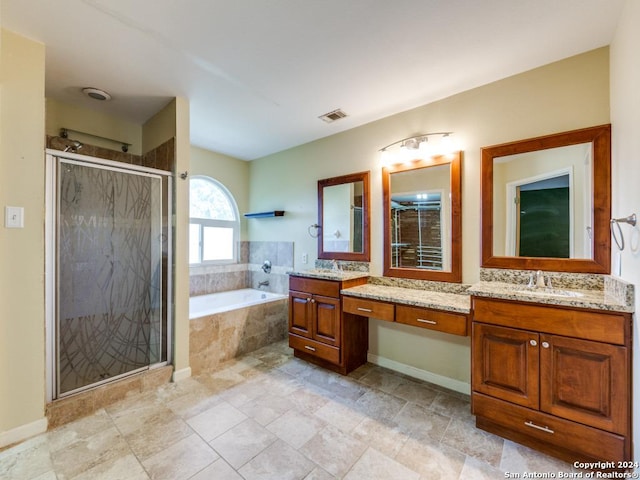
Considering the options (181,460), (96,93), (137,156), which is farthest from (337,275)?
(96,93)

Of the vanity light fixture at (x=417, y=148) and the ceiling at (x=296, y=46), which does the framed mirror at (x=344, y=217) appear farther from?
the ceiling at (x=296, y=46)

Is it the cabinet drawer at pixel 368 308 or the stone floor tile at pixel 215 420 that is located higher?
the cabinet drawer at pixel 368 308

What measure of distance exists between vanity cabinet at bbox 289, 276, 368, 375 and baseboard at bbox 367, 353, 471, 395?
0.15m

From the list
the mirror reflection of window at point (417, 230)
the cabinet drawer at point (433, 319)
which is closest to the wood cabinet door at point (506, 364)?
the cabinet drawer at point (433, 319)

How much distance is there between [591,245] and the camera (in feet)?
5.75

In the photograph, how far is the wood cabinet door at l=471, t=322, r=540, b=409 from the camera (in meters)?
1.57

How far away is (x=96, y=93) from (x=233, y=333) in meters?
2.50

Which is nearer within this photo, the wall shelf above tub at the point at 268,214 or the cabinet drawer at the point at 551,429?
the cabinet drawer at the point at 551,429

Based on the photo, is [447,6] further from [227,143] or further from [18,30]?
[227,143]

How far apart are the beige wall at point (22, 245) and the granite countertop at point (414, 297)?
2180 millimetres

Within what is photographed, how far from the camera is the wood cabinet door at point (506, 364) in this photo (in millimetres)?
1571

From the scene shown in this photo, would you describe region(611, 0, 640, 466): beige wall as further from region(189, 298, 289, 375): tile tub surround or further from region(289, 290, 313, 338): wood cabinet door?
region(189, 298, 289, 375): tile tub surround

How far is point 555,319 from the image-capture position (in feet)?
4.93

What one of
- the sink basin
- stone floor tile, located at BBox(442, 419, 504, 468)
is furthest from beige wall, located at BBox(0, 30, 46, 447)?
the sink basin
